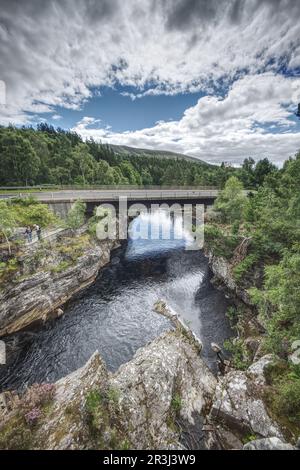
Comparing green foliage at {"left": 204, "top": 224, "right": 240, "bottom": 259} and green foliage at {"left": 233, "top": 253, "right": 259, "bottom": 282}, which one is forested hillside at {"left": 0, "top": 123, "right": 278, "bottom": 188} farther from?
green foliage at {"left": 233, "top": 253, "right": 259, "bottom": 282}

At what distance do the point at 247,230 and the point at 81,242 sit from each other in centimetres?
2348

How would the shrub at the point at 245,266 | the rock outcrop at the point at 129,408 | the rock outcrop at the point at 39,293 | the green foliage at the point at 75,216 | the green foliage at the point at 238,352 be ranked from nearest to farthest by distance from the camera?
the rock outcrop at the point at 129,408 < the green foliage at the point at 238,352 < the rock outcrop at the point at 39,293 < the shrub at the point at 245,266 < the green foliage at the point at 75,216

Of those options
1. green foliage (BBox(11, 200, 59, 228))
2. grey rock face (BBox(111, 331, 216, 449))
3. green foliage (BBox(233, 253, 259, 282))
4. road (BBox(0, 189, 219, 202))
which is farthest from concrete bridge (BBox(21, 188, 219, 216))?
grey rock face (BBox(111, 331, 216, 449))

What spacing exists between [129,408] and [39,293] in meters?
16.2

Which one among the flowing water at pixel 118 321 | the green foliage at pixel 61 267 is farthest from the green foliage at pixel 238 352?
the green foliage at pixel 61 267

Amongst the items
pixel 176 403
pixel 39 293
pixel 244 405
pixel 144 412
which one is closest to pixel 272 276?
pixel 244 405

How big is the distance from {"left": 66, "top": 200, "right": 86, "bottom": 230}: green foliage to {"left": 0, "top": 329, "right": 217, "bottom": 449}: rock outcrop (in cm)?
2269

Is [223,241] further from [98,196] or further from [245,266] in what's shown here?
[98,196]

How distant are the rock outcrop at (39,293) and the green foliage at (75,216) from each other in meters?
5.05

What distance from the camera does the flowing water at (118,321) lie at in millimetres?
16734

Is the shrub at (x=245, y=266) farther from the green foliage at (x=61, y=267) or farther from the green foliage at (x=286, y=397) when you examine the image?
the green foliage at (x=61, y=267)

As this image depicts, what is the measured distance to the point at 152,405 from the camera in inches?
398

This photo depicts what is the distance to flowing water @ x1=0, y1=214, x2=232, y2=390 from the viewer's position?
16.7 m

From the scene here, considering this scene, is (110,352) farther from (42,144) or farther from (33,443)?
(42,144)
